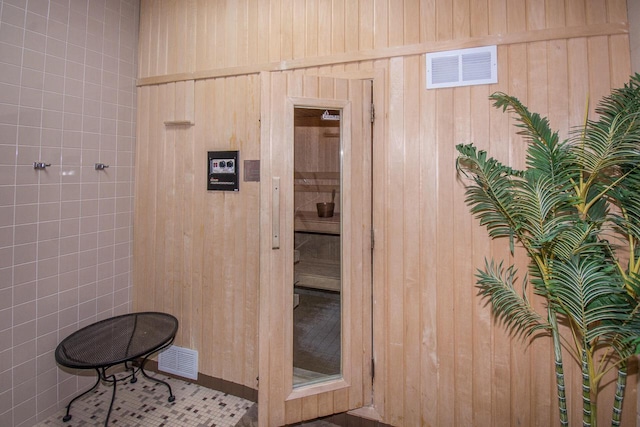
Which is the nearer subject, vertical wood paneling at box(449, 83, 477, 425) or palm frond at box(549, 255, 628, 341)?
palm frond at box(549, 255, 628, 341)

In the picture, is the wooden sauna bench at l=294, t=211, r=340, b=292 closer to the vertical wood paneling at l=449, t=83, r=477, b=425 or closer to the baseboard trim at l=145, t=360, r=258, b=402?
the vertical wood paneling at l=449, t=83, r=477, b=425

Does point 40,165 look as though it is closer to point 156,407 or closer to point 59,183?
point 59,183

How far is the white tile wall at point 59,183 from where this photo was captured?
Answer: 1.89m

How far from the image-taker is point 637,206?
1.34 metres

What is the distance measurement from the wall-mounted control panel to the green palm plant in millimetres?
1555

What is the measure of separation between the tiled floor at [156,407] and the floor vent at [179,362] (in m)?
0.09

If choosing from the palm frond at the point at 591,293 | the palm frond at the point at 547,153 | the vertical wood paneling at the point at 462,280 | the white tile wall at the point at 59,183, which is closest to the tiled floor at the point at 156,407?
the white tile wall at the point at 59,183

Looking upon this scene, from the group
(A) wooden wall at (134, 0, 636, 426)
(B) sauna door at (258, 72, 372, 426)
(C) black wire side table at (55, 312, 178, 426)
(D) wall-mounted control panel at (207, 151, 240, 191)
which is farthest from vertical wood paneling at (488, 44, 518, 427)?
(C) black wire side table at (55, 312, 178, 426)

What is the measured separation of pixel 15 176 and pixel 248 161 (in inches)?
56.0

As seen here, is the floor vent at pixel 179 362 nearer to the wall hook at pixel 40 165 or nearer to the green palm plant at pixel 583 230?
the wall hook at pixel 40 165

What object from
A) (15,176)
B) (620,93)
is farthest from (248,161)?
(620,93)

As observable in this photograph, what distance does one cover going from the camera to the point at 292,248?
6.18 feet

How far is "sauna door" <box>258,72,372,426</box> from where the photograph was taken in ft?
6.02

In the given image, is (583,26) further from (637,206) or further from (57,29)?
(57,29)
